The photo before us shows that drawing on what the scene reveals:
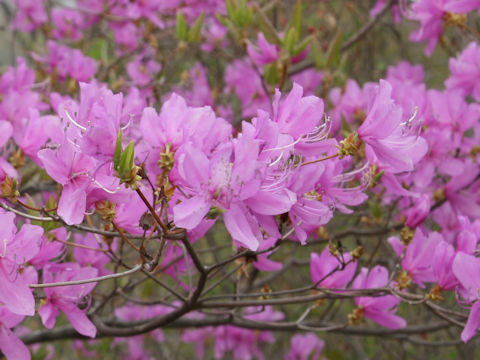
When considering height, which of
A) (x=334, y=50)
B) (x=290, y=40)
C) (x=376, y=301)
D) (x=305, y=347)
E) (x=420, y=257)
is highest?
(x=290, y=40)

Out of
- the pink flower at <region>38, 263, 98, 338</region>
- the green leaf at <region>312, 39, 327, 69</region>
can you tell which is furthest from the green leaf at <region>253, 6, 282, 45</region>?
the pink flower at <region>38, 263, 98, 338</region>

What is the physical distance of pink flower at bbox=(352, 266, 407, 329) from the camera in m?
1.81

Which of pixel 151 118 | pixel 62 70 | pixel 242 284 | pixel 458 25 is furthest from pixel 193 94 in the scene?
pixel 151 118

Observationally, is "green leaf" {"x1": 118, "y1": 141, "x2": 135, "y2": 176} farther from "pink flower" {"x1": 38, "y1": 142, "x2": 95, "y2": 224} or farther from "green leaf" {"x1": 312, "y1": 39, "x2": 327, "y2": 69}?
"green leaf" {"x1": 312, "y1": 39, "x2": 327, "y2": 69}

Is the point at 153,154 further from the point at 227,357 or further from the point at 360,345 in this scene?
the point at 360,345

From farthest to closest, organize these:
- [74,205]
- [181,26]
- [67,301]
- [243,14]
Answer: [181,26] < [243,14] < [67,301] < [74,205]

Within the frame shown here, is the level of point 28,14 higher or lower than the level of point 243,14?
lower

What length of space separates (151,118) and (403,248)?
90cm

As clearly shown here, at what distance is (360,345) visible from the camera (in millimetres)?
3990

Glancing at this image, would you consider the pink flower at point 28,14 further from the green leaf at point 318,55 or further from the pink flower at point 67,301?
the pink flower at point 67,301

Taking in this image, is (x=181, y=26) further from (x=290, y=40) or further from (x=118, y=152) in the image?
(x=118, y=152)

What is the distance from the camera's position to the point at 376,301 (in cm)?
183

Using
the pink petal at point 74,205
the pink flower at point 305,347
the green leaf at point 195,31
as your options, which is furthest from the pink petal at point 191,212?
the pink flower at point 305,347

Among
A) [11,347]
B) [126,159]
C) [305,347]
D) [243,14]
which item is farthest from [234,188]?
[305,347]
